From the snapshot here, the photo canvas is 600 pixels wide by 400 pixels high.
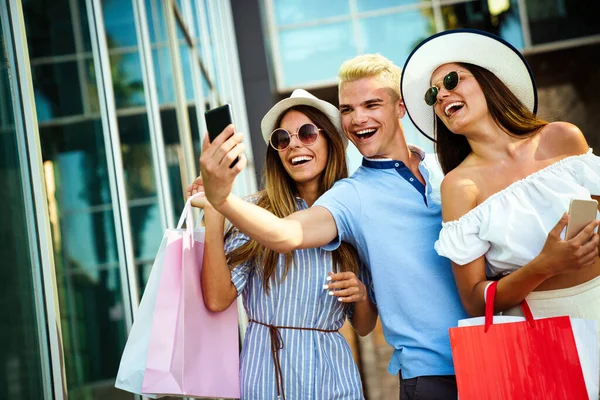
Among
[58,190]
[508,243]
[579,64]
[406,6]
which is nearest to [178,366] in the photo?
[58,190]

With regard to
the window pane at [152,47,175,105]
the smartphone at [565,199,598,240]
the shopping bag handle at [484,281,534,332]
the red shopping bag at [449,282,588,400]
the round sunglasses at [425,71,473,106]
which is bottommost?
the red shopping bag at [449,282,588,400]

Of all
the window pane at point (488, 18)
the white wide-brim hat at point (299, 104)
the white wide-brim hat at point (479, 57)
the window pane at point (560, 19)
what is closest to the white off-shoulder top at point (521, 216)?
the white wide-brim hat at point (479, 57)

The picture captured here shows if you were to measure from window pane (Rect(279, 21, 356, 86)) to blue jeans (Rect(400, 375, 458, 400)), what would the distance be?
31.9 ft

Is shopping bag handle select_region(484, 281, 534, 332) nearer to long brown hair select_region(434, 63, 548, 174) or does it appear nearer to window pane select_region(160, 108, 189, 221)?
long brown hair select_region(434, 63, 548, 174)

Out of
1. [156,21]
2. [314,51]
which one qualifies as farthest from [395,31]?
[156,21]

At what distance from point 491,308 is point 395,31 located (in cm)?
1021

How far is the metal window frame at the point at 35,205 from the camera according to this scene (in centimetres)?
216

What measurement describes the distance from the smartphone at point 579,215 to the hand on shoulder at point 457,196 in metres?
0.34

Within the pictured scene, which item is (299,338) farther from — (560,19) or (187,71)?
(560,19)

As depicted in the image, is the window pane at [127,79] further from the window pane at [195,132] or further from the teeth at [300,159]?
the window pane at [195,132]

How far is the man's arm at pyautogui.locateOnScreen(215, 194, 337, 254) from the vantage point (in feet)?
6.55

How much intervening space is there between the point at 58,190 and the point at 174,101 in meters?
2.39

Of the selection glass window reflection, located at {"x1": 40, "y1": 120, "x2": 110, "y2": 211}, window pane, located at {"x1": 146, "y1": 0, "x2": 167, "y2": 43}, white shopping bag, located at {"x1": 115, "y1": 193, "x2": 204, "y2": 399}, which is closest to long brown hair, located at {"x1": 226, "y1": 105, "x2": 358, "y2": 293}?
white shopping bag, located at {"x1": 115, "y1": 193, "x2": 204, "y2": 399}

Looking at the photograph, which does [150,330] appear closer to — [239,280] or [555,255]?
[239,280]
